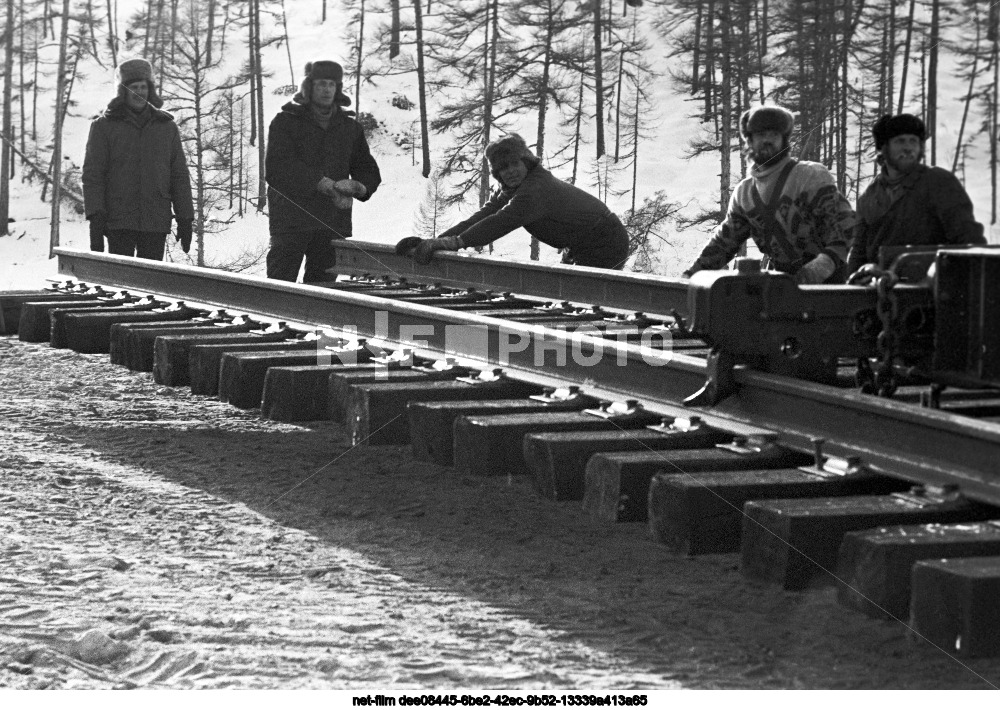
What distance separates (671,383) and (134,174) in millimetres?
7077

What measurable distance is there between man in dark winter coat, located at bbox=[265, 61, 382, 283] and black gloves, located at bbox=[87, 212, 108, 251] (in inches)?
49.2

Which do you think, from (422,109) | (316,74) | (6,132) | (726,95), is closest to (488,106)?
(726,95)

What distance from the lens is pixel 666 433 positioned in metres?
4.23

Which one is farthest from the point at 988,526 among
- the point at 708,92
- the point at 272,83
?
the point at 272,83

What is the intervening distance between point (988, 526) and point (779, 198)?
3.99 m

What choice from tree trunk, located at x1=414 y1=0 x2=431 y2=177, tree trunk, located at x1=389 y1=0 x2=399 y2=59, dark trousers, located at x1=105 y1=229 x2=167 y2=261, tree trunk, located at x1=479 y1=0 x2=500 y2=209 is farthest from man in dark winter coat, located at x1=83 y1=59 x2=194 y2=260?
tree trunk, located at x1=389 y1=0 x2=399 y2=59

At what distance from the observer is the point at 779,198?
22.7 ft

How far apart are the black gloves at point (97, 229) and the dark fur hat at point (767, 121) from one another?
18.4ft

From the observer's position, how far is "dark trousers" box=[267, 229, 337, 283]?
10727mm

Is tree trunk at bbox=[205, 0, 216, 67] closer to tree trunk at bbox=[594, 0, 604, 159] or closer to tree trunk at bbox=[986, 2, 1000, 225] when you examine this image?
tree trunk at bbox=[594, 0, 604, 159]

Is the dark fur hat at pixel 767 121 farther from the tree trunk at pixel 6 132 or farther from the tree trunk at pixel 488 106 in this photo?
the tree trunk at pixel 6 132

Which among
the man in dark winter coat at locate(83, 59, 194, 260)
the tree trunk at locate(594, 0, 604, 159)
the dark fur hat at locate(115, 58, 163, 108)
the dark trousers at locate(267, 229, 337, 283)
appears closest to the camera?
the dark fur hat at locate(115, 58, 163, 108)

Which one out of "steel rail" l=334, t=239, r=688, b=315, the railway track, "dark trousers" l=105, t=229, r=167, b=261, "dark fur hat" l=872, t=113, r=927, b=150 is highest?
"dark fur hat" l=872, t=113, r=927, b=150

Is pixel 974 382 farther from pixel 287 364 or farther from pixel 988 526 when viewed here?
pixel 287 364
